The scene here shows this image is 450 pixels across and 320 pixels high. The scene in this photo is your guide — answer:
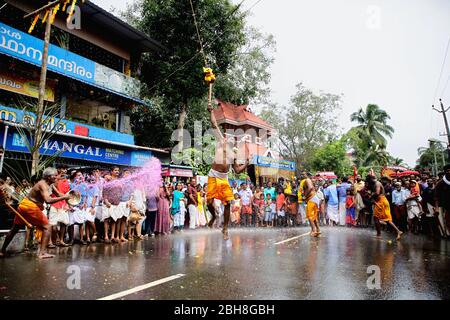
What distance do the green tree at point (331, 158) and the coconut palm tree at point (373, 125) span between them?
473 inches

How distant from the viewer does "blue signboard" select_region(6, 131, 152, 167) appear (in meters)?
14.5

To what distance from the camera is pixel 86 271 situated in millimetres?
5148

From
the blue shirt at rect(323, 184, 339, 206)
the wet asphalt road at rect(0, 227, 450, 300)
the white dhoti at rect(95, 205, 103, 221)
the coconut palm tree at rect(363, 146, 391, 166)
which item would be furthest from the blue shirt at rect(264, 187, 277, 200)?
the coconut palm tree at rect(363, 146, 391, 166)


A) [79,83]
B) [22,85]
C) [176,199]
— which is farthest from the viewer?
[79,83]

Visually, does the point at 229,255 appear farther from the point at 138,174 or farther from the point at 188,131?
the point at 188,131

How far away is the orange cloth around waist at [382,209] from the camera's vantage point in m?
9.93

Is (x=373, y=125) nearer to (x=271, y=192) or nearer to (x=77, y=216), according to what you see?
(x=271, y=192)

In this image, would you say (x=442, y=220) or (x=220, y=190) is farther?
(x=442, y=220)

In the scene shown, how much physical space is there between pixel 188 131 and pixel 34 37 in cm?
1102

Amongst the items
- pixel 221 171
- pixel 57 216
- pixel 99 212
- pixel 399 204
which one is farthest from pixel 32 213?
pixel 399 204

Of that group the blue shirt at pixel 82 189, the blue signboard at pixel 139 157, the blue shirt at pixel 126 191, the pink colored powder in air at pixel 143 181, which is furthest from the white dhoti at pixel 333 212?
the blue signboard at pixel 139 157

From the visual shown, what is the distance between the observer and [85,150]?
677 inches

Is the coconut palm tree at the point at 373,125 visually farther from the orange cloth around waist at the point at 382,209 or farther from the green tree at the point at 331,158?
the orange cloth around waist at the point at 382,209

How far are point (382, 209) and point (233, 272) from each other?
686 cm
